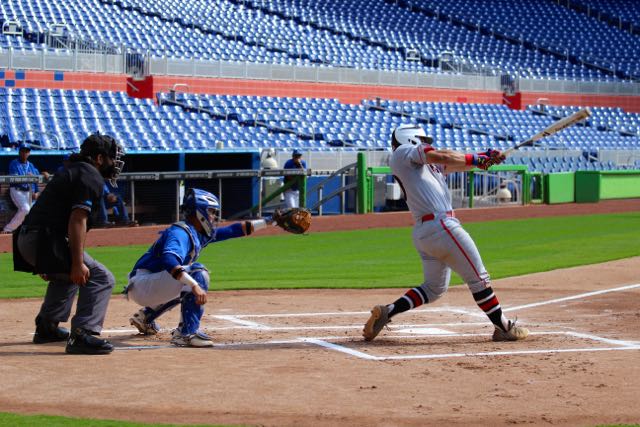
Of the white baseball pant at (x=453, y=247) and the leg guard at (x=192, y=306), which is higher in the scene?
the white baseball pant at (x=453, y=247)

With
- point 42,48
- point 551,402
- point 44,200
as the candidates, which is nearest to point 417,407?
point 551,402

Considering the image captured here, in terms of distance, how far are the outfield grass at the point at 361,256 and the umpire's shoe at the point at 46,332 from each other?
3532 mm

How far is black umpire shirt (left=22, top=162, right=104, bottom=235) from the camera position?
7309 mm

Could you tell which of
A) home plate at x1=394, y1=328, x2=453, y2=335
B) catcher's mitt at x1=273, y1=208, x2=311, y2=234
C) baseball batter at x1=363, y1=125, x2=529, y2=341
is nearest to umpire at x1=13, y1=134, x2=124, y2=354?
catcher's mitt at x1=273, y1=208, x2=311, y2=234

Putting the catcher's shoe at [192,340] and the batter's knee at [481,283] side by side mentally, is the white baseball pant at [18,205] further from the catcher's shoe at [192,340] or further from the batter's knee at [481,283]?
the batter's knee at [481,283]

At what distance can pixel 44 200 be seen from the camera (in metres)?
7.54

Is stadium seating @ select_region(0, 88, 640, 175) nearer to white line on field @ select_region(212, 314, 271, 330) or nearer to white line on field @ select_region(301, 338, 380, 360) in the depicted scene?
white line on field @ select_region(212, 314, 271, 330)

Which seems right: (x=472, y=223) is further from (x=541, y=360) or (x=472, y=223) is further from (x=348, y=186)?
(x=541, y=360)

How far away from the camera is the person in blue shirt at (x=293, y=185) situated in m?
23.6

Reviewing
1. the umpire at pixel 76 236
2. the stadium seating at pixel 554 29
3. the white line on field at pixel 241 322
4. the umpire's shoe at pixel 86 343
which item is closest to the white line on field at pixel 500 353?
the white line on field at pixel 241 322

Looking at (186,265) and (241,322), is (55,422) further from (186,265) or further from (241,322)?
(241,322)

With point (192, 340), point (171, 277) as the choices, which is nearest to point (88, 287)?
point (171, 277)

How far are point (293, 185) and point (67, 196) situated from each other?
53.6 ft

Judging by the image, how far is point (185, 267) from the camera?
7914 mm
